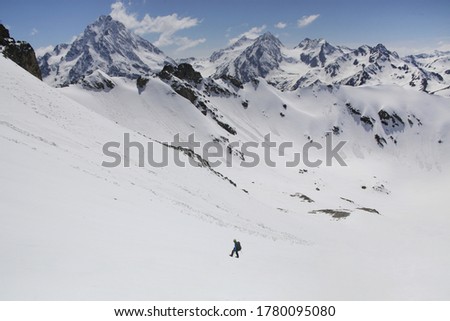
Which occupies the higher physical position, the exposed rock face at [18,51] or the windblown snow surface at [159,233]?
the exposed rock face at [18,51]

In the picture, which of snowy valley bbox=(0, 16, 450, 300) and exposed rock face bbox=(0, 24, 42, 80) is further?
exposed rock face bbox=(0, 24, 42, 80)

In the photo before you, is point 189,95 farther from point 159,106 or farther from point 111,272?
point 111,272

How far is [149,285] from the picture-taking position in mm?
9664

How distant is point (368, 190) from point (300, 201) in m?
37.8

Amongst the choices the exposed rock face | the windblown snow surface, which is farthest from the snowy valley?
the exposed rock face

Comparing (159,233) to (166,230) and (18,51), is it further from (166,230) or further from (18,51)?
(18,51)

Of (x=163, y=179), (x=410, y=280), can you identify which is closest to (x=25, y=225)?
(x=163, y=179)

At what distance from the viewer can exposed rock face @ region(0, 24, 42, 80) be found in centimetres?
4634

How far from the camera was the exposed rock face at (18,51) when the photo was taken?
152 ft

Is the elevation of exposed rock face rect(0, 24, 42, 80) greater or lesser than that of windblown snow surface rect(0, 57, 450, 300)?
greater

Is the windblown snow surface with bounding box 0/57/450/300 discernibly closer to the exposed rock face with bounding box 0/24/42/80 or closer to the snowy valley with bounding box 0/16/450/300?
the snowy valley with bounding box 0/16/450/300

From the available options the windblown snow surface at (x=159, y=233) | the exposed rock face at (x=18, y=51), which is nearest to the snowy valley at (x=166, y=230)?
the windblown snow surface at (x=159, y=233)

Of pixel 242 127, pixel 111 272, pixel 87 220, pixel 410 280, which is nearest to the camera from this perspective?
pixel 111 272

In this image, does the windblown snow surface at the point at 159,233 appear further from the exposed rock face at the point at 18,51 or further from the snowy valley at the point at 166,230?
the exposed rock face at the point at 18,51
